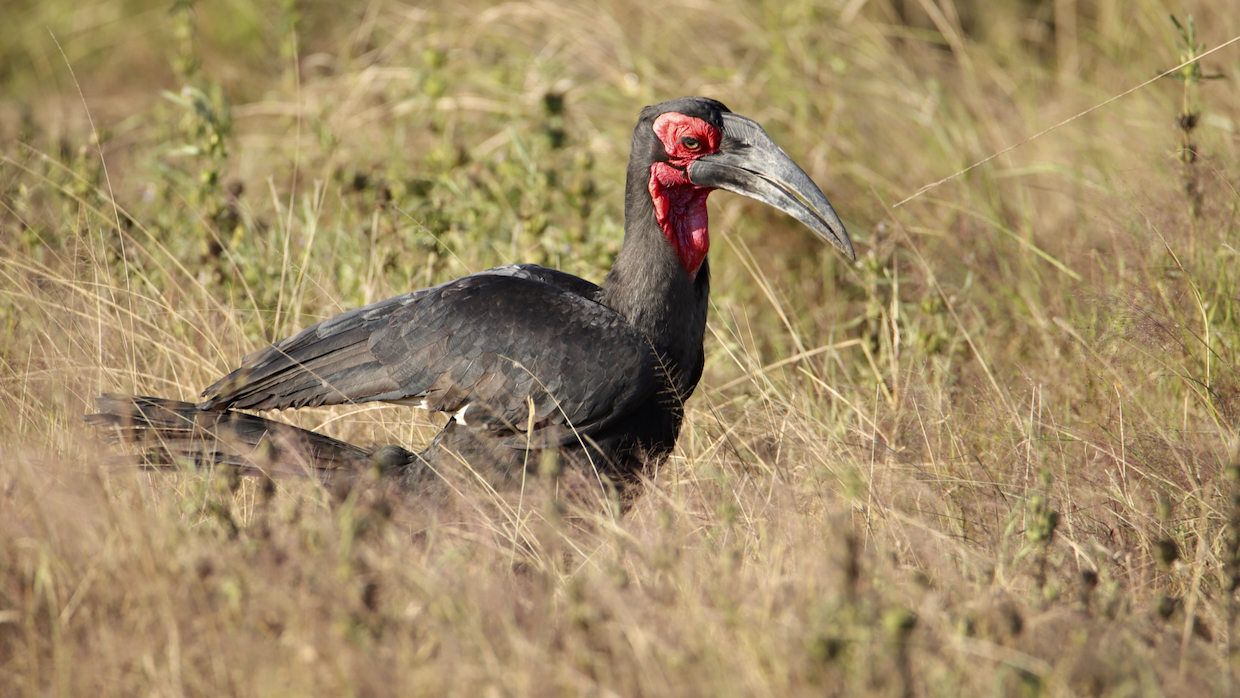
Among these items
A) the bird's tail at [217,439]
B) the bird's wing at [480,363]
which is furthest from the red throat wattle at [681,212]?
the bird's tail at [217,439]

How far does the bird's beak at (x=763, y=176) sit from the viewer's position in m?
2.97

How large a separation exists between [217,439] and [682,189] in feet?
5.13

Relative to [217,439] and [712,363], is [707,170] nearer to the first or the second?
[712,363]

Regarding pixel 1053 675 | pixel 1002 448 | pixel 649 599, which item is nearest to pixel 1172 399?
pixel 1002 448

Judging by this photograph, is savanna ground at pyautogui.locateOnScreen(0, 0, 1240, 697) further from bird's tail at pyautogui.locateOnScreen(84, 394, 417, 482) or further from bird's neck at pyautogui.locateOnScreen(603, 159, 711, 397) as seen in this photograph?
A: bird's neck at pyautogui.locateOnScreen(603, 159, 711, 397)

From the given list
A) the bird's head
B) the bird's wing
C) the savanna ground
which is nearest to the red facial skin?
the bird's head

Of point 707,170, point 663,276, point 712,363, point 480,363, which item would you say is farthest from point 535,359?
point 712,363

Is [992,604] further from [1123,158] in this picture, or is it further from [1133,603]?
[1123,158]

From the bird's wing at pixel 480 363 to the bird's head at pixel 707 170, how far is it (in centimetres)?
39

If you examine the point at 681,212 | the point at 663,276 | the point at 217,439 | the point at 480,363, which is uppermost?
the point at 681,212

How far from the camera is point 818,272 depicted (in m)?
5.02

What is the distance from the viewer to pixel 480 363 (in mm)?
2938

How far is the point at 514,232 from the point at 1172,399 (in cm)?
264

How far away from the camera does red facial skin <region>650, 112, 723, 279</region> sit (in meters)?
3.02
